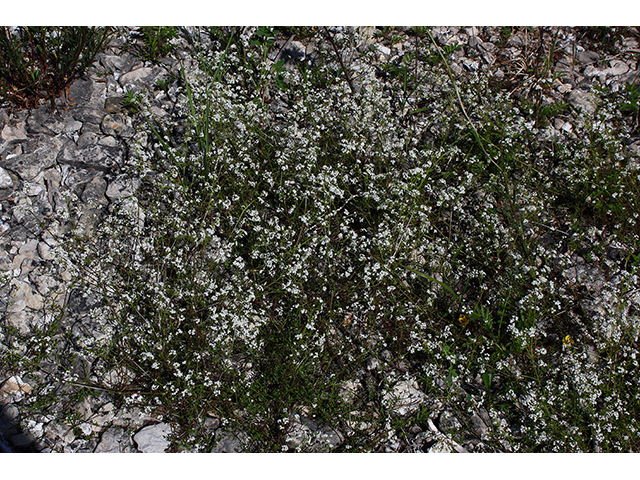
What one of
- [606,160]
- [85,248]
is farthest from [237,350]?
[606,160]

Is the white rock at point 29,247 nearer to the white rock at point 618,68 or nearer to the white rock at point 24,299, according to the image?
the white rock at point 24,299

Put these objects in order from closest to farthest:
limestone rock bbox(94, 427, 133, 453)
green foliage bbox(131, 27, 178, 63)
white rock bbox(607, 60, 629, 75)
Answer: limestone rock bbox(94, 427, 133, 453) → green foliage bbox(131, 27, 178, 63) → white rock bbox(607, 60, 629, 75)

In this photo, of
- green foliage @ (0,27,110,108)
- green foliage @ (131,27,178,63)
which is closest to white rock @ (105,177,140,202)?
green foliage @ (0,27,110,108)

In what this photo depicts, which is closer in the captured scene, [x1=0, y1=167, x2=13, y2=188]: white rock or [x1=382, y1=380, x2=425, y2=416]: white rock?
[x1=382, y1=380, x2=425, y2=416]: white rock

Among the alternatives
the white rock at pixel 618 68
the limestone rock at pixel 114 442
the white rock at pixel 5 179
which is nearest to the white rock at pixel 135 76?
the white rock at pixel 5 179

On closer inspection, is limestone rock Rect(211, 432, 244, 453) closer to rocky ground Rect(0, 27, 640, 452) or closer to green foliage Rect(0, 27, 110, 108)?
rocky ground Rect(0, 27, 640, 452)

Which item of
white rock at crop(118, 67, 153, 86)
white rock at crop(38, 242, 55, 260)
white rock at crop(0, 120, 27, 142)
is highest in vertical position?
white rock at crop(118, 67, 153, 86)

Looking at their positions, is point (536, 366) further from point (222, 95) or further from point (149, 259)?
point (222, 95)

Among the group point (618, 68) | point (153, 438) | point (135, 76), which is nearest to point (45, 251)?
point (153, 438)
